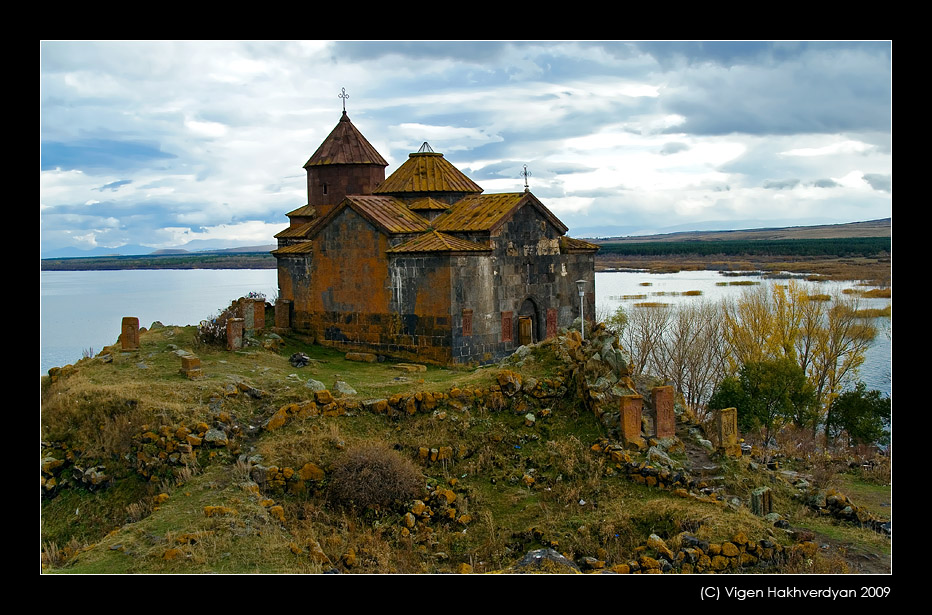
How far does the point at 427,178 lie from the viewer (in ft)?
56.4

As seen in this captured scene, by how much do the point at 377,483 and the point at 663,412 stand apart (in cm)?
381

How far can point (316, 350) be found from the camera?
16.7m

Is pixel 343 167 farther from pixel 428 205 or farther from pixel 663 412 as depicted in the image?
pixel 663 412

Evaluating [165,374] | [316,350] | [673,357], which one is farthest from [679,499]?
[673,357]

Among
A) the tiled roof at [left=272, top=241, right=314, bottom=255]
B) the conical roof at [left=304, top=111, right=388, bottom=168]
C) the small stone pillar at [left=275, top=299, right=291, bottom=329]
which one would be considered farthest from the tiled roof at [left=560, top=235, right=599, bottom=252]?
the small stone pillar at [left=275, top=299, right=291, bottom=329]

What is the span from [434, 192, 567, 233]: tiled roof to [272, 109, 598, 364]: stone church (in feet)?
0.08

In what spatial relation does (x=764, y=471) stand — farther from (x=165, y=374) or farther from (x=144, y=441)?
(x=165, y=374)

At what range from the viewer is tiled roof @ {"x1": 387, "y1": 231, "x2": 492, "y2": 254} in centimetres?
1492

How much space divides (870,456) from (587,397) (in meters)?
8.72

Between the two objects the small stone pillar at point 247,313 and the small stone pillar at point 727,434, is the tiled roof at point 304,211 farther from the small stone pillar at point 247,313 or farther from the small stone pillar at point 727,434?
the small stone pillar at point 727,434

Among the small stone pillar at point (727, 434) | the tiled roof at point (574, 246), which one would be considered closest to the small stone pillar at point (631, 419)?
the small stone pillar at point (727, 434)

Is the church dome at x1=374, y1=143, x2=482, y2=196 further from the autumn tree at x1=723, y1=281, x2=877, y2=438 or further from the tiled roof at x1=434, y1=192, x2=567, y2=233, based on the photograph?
the autumn tree at x1=723, y1=281, x2=877, y2=438

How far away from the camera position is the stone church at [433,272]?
599 inches

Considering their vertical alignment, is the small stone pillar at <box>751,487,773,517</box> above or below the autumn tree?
below
